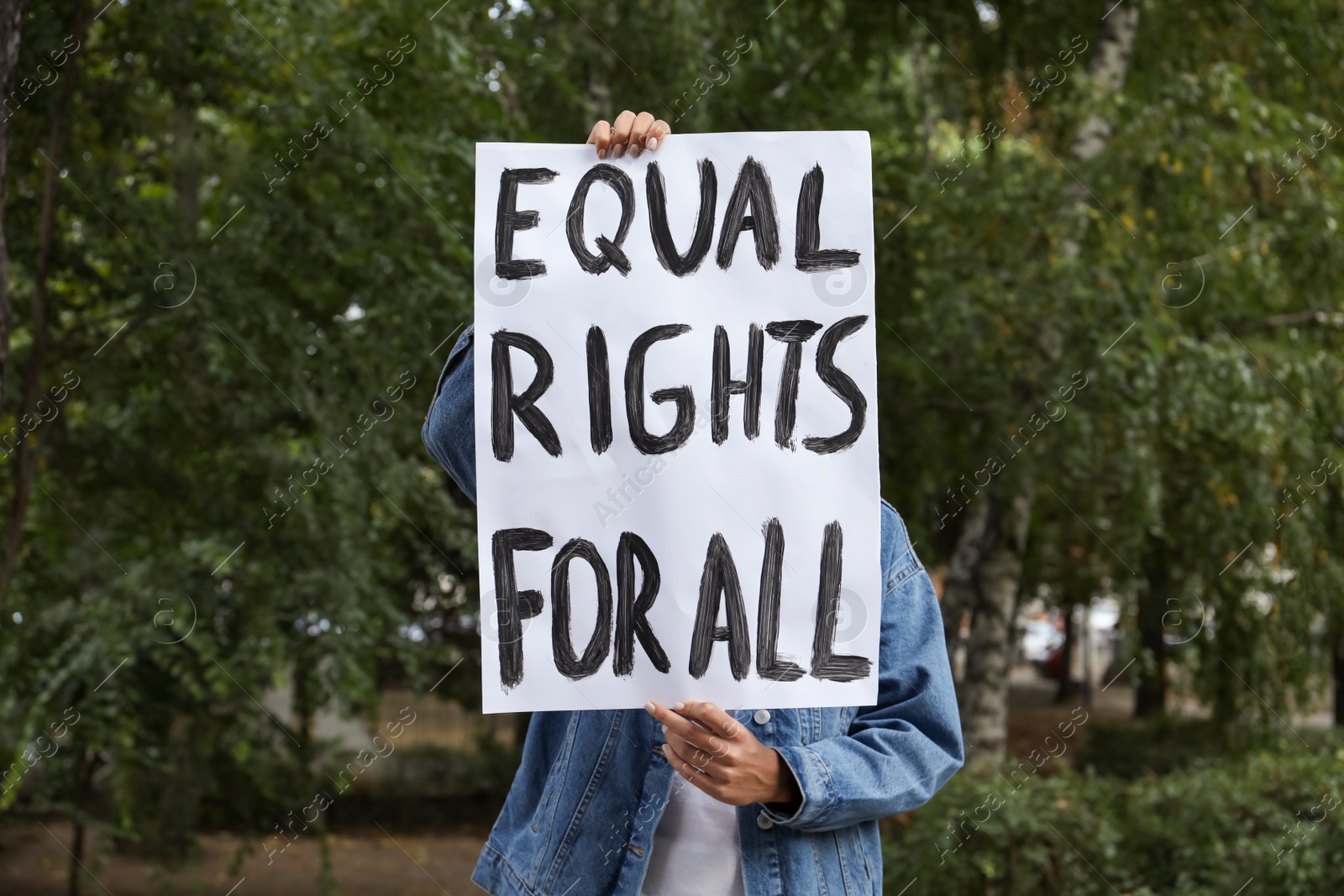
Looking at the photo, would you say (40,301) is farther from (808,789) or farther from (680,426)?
(808,789)

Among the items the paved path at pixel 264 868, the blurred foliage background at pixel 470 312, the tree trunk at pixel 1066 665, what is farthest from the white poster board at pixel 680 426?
the tree trunk at pixel 1066 665

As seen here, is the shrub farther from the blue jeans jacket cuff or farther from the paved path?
the blue jeans jacket cuff

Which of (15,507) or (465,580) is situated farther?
(465,580)

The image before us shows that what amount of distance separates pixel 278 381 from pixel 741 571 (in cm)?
304

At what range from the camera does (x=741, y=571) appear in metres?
1.57

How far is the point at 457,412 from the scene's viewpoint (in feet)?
5.50

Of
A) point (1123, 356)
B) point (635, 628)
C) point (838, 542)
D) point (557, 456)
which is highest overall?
point (1123, 356)

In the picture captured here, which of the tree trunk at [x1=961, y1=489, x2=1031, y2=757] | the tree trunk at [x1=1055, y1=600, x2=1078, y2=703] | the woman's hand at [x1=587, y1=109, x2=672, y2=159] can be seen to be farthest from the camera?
the tree trunk at [x1=1055, y1=600, x2=1078, y2=703]

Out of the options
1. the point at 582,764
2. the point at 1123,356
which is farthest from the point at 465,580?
the point at 582,764

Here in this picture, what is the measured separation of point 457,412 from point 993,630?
5247 millimetres

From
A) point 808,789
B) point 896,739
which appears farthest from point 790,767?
point 896,739

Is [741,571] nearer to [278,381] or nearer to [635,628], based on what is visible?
[635,628]

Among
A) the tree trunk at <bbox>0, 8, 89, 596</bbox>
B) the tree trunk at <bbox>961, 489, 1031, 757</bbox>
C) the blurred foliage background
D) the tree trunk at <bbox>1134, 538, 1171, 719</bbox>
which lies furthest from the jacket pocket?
the tree trunk at <bbox>1134, 538, 1171, 719</bbox>

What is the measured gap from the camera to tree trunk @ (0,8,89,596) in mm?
3895
